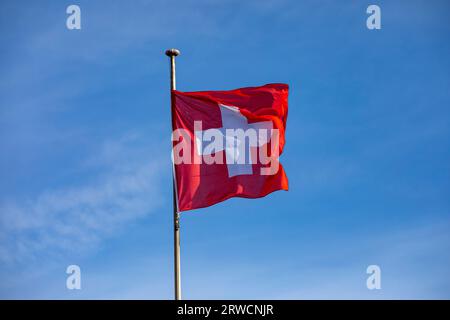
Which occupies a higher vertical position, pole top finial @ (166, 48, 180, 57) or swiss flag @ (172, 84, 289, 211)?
pole top finial @ (166, 48, 180, 57)

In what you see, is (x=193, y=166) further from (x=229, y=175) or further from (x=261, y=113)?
(x=261, y=113)

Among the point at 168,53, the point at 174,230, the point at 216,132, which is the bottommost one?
the point at 174,230

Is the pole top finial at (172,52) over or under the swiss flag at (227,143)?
over

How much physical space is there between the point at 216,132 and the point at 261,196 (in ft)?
9.44

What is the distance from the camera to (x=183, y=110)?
909 inches

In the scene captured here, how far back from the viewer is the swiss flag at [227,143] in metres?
22.2

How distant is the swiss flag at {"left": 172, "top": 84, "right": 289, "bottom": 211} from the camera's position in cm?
2216

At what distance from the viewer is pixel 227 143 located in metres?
23.5

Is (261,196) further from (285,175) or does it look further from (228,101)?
(228,101)
